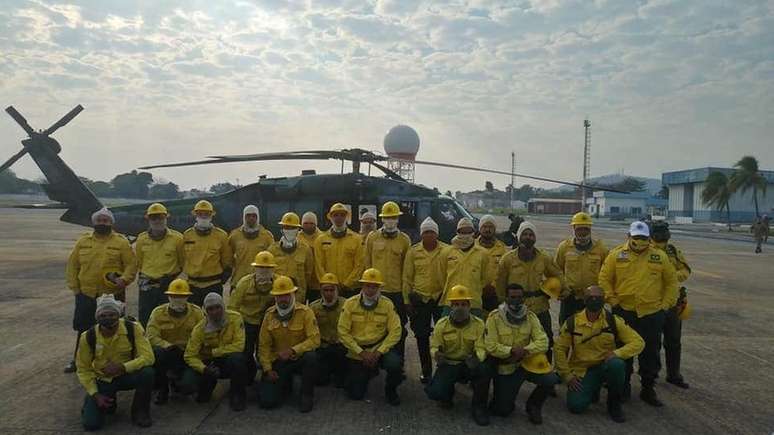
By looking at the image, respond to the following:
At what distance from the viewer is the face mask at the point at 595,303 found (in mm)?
5422

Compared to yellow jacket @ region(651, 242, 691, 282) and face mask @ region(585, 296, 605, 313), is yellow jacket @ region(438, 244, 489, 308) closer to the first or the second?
face mask @ region(585, 296, 605, 313)

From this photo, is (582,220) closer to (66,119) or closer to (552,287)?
(552,287)

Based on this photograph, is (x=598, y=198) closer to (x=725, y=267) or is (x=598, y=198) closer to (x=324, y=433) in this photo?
(x=725, y=267)

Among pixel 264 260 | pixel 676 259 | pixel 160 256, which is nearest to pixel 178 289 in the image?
pixel 264 260

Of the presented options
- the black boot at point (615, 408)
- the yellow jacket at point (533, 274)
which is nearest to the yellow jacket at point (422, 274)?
the yellow jacket at point (533, 274)

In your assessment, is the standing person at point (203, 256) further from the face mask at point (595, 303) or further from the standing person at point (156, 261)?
the face mask at point (595, 303)

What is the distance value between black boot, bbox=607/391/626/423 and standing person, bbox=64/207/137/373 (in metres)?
5.66

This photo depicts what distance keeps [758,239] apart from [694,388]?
23.8m

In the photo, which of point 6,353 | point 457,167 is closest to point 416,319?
point 6,353

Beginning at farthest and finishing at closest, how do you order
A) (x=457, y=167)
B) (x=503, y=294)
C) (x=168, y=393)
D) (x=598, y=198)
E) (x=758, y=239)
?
(x=598, y=198), (x=758, y=239), (x=457, y=167), (x=503, y=294), (x=168, y=393)

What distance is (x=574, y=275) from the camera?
20.6 feet

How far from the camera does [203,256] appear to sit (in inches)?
263

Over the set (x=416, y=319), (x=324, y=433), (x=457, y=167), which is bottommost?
(x=324, y=433)

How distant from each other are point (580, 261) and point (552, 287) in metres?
0.57
